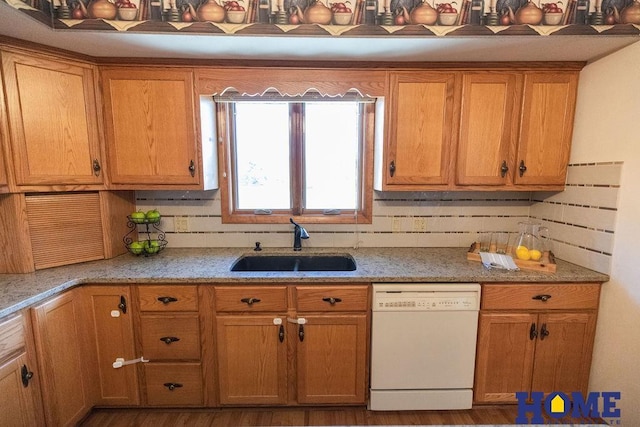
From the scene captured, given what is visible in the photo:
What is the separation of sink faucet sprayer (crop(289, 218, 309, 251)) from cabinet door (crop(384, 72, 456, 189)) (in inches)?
25.9

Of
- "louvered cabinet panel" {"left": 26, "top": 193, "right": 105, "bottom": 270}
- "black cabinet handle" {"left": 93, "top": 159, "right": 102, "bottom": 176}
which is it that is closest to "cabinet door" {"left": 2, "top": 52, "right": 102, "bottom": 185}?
"black cabinet handle" {"left": 93, "top": 159, "right": 102, "bottom": 176}

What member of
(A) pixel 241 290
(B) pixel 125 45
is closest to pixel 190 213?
(A) pixel 241 290

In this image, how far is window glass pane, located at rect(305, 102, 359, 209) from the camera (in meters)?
2.16

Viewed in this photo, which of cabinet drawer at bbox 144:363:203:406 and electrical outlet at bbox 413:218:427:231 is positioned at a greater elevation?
electrical outlet at bbox 413:218:427:231

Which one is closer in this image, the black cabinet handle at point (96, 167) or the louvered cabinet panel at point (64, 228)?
the louvered cabinet panel at point (64, 228)

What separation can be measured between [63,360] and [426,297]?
1933 millimetres

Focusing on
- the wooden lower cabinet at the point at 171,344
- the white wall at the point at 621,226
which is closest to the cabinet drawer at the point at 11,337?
the wooden lower cabinet at the point at 171,344

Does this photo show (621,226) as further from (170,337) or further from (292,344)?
(170,337)

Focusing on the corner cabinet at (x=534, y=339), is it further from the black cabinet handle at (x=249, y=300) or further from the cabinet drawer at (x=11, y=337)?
the cabinet drawer at (x=11, y=337)

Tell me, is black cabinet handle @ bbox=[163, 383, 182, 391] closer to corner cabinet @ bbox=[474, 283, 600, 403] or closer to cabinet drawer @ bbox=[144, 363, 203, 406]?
cabinet drawer @ bbox=[144, 363, 203, 406]

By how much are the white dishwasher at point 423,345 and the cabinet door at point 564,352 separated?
1.30 ft

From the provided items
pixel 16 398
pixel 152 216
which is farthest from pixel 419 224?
pixel 16 398

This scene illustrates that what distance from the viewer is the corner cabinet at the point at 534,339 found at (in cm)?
167

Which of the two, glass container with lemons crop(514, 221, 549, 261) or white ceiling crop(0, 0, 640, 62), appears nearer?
white ceiling crop(0, 0, 640, 62)
